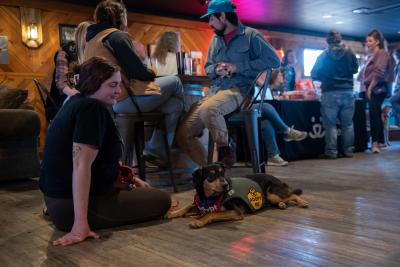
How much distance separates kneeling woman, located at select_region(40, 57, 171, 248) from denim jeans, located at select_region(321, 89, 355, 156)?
11.1 feet

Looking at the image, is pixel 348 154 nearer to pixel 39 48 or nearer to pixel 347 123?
pixel 347 123

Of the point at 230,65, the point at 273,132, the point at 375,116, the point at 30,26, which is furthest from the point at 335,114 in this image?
the point at 30,26

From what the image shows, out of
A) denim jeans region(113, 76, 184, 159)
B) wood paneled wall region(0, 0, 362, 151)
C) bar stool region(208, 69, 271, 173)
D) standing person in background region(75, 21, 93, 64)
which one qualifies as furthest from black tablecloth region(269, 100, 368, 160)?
wood paneled wall region(0, 0, 362, 151)

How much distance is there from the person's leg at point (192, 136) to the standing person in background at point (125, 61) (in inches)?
9.9

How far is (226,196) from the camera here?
2.01 meters

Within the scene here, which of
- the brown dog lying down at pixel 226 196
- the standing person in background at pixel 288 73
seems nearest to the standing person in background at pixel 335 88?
the standing person in background at pixel 288 73

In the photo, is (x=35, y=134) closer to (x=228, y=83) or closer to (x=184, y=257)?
(x=228, y=83)

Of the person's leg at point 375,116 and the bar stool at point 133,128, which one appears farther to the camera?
the person's leg at point 375,116

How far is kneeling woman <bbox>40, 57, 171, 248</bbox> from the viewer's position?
5.69 feet

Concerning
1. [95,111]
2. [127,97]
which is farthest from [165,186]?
[95,111]

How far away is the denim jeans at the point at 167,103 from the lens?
273 cm

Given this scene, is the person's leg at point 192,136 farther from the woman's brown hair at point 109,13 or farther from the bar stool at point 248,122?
the woman's brown hair at point 109,13

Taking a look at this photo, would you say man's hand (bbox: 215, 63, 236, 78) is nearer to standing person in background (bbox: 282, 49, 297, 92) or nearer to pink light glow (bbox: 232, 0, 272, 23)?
standing person in background (bbox: 282, 49, 297, 92)

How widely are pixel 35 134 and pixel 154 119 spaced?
5.07 feet
